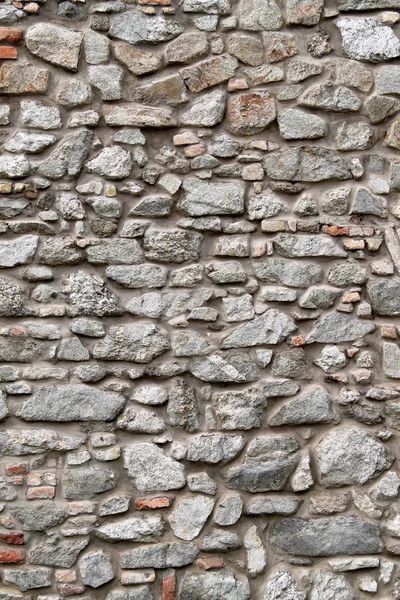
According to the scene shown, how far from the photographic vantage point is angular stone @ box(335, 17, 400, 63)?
2.97m

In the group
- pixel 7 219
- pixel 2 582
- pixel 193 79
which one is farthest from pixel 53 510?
pixel 193 79

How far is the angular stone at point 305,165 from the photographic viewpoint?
292 cm

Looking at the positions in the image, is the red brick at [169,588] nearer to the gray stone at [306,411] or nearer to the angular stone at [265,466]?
the angular stone at [265,466]

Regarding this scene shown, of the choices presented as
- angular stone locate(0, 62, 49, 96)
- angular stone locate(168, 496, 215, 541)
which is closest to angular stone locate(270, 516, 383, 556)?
angular stone locate(168, 496, 215, 541)

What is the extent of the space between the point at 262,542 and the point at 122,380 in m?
0.88

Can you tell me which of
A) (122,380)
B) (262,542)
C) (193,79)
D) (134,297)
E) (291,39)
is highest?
(291,39)

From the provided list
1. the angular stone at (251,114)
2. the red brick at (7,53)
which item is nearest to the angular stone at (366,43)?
the angular stone at (251,114)

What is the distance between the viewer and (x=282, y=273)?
9.41 feet

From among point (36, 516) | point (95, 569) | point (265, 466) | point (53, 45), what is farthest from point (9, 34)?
point (95, 569)

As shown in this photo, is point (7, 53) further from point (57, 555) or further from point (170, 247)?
→ point (57, 555)

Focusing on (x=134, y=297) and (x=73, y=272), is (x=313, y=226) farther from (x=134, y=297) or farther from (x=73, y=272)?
(x=73, y=272)

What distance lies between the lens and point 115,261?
9.34 feet

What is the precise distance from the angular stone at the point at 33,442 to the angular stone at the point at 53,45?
5.21ft

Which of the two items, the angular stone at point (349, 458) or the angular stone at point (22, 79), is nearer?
the angular stone at point (349, 458)
